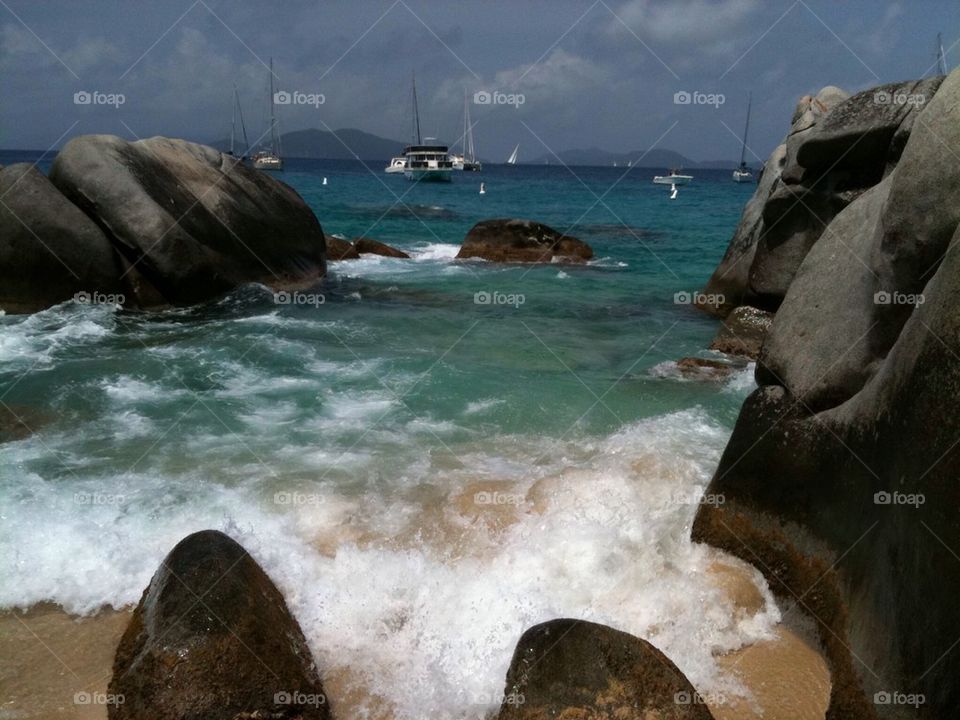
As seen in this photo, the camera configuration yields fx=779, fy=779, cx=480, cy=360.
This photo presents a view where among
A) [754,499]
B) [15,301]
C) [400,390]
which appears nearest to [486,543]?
[754,499]

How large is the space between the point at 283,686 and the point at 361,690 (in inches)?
21.5

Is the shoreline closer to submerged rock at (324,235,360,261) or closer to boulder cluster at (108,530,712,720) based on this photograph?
boulder cluster at (108,530,712,720)

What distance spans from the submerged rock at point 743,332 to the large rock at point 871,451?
660cm

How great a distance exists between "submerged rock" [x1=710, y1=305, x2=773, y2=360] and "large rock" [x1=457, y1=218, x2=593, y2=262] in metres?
10.9

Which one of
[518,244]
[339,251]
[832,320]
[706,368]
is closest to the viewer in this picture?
[832,320]

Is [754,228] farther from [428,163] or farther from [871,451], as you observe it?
[428,163]

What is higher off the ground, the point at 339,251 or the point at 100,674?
the point at 100,674

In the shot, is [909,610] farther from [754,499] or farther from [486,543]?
[486,543]

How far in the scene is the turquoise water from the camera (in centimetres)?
545

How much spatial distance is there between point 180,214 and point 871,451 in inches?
506

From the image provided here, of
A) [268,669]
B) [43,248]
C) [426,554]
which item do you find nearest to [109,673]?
[268,669]

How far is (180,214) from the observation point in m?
14.3

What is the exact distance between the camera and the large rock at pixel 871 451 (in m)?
3.78

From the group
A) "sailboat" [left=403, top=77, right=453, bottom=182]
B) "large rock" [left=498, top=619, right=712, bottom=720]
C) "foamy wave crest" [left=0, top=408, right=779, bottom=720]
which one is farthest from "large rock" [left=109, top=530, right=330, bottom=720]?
"sailboat" [left=403, top=77, right=453, bottom=182]
